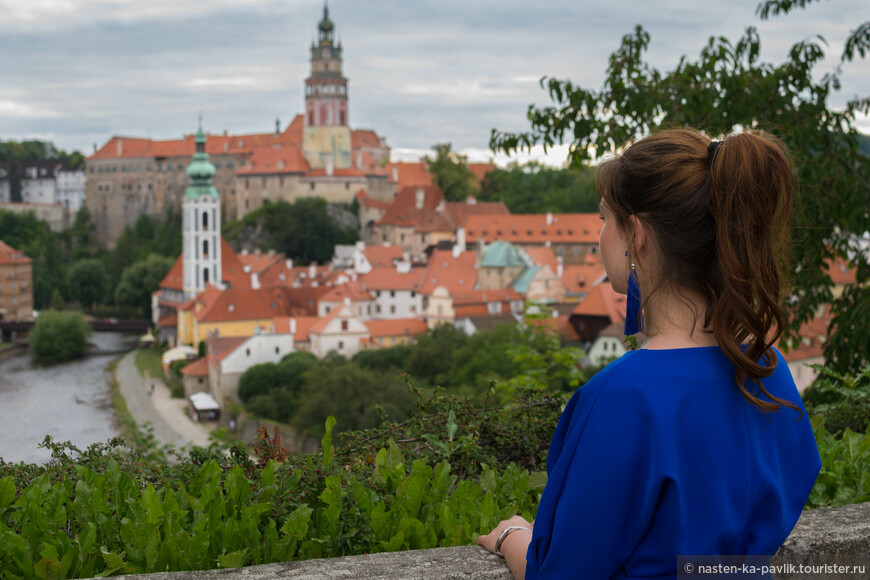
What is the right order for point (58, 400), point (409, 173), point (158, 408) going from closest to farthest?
point (158, 408)
point (58, 400)
point (409, 173)

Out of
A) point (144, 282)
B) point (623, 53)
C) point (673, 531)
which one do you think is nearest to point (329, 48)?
point (144, 282)

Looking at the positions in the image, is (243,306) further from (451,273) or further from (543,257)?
(543,257)

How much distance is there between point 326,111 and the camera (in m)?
83.2

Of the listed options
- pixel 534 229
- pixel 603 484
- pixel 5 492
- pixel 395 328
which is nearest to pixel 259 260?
pixel 534 229

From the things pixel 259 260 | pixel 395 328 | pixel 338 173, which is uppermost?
pixel 338 173

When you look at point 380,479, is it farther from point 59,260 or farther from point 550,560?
point 59,260

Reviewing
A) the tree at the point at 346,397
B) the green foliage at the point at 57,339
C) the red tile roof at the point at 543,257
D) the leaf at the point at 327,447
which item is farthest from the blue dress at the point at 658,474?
the green foliage at the point at 57,339

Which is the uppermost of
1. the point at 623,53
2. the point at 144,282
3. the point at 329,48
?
the point at 329,48

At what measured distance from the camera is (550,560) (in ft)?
4.39

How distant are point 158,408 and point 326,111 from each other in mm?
47083

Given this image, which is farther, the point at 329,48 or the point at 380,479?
the point at 329,48

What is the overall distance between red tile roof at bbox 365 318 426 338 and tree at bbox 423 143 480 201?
3452 centimetres

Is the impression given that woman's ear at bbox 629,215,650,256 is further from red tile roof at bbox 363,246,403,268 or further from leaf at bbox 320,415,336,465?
red tile roof at bbox 363,246,403,268

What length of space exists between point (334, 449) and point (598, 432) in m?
1.52
